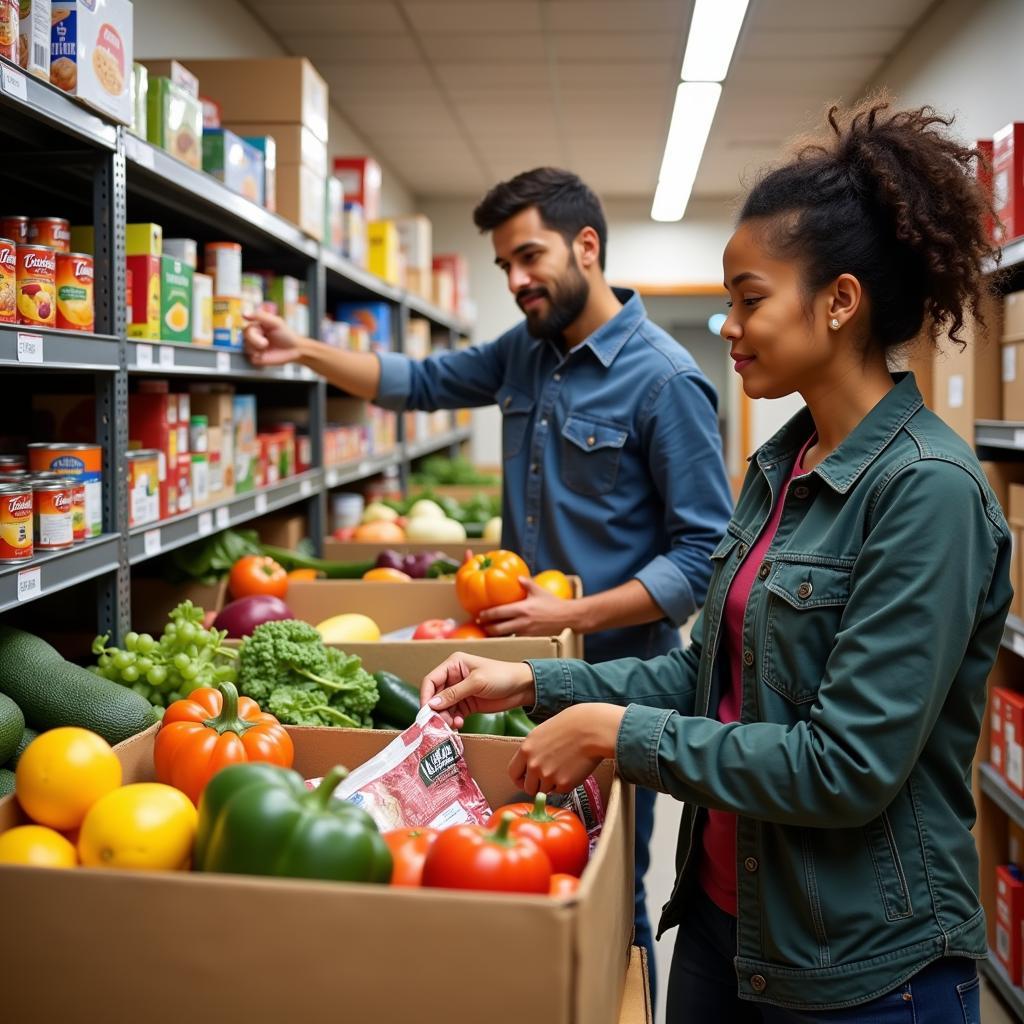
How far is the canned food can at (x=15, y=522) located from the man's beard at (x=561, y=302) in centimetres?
138

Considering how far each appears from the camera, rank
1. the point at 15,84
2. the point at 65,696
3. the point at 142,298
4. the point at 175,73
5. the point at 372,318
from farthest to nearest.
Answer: the point at 372,318 < the point at 175,73 < the point at 142,298 < the point at 65,696 < the point at 15,84

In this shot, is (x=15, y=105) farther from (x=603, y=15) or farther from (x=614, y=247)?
(x=614, y=247)

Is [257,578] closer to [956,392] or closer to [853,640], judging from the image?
[853,640]

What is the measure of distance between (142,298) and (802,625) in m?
1.58

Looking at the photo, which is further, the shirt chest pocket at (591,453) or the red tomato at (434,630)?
the shirt chest pocket at (591,453)

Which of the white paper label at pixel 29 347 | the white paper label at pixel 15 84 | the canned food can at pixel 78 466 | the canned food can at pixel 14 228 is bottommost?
the canned food can at pixel 78 466

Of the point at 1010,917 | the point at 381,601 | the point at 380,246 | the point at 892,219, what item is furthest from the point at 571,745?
the point at 380,246

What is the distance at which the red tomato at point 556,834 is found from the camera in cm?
129

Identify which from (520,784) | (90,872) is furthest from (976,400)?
(90,872)

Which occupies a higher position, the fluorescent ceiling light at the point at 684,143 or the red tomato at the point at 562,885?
the fluorescent ceiling light at the point at 684,143

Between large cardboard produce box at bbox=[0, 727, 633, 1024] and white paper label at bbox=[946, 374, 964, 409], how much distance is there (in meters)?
2.90

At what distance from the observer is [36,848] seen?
3.89ft

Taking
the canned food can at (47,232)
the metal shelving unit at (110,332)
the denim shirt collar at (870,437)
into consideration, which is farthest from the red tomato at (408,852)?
the canned food can at (47,232)

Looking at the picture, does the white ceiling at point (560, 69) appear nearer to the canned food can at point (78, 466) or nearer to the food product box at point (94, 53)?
the food product box at point (94, 53)
